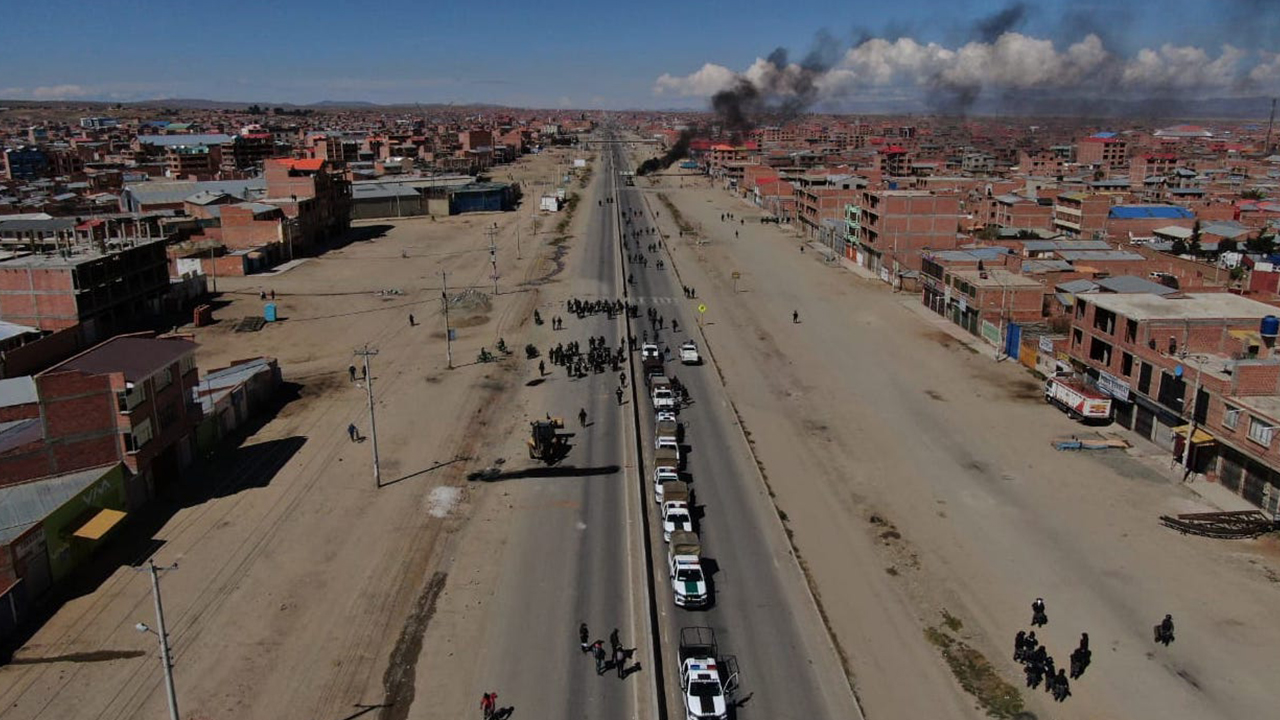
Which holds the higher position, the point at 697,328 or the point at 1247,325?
the point at 1247,325

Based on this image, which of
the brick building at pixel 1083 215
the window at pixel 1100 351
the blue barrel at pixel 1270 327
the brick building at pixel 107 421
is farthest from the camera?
the brick building at pixel 1083 215

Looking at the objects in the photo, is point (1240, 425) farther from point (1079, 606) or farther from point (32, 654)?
point (32, 654)

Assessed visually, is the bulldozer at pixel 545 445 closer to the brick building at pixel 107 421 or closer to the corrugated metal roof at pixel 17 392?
the brick building at pixel 107 421

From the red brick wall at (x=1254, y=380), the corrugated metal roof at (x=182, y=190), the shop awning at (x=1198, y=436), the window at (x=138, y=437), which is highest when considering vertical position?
the corrugated metal roof at (x=182, y=190)

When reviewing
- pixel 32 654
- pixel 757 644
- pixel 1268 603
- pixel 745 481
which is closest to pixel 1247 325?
pixel 1268 603

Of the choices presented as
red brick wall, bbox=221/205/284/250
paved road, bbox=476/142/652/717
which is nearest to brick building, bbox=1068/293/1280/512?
paved road, bbox=476/142/652/717

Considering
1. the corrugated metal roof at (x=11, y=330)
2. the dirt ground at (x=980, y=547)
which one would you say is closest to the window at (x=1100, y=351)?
the dirt ground at (x=980, y=547)

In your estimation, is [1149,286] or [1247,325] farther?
[1149,286]
